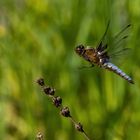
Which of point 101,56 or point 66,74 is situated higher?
point 66,74

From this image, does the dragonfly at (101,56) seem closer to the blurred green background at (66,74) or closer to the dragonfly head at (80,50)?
the dragonfly head at (80,50)

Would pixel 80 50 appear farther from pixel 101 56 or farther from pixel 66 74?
pixel 66 74

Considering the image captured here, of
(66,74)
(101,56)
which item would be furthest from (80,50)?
(66,74)

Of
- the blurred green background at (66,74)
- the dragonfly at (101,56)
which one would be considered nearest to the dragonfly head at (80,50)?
the dragonfly at (101,56)

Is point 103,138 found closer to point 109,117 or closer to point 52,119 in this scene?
point 109,117

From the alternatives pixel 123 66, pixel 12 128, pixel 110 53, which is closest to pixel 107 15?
pixel 123 66

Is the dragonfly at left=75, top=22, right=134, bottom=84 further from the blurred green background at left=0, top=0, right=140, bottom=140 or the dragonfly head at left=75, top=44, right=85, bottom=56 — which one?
the blurred green background at left=0, top=0, right=140, bottom=140

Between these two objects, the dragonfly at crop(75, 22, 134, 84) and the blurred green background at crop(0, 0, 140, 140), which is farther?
the blurred green background at crop(0, 0, 140, 140)

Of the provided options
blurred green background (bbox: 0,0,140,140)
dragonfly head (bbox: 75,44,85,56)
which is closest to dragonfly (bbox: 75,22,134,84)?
dragonfly head (bbox: 75,44,85,56)
